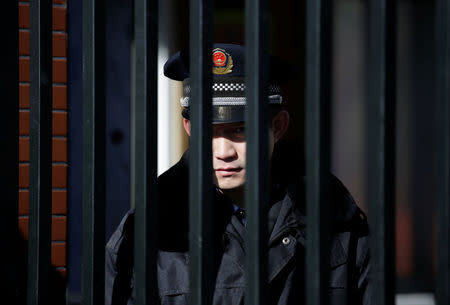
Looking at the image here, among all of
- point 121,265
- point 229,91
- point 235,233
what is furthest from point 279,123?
point 121,265

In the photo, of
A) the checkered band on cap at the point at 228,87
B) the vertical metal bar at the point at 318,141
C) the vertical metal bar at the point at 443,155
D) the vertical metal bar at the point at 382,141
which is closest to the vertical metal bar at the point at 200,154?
the vertical metal bar at the point at 318,141

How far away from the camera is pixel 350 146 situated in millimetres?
5324

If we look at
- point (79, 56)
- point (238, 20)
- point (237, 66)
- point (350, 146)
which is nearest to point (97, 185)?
point (237, 66)

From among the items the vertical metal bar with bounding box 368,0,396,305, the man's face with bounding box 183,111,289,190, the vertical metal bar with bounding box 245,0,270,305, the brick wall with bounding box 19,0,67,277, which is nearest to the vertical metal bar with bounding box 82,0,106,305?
the vertical metal bar with bounding box 245,0,270,305

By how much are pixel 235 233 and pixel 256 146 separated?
92 centimetres

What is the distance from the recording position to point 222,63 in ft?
6.81

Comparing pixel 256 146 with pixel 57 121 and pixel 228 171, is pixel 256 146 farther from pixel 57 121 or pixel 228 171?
pixel 57 121

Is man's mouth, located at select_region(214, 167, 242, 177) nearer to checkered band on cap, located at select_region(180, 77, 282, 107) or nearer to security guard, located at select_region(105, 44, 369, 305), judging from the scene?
security guard, located at select_region(105, 44, 369, 305)

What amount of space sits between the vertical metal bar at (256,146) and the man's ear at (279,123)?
104 cm

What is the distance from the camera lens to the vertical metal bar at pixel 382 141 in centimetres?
107

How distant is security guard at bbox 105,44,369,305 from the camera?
6.26 ft

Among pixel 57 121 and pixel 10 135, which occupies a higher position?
pixel 57 121

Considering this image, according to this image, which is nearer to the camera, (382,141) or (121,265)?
(382,141)

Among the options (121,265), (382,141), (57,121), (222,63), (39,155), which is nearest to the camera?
(382,141)
